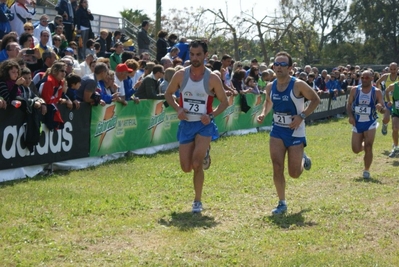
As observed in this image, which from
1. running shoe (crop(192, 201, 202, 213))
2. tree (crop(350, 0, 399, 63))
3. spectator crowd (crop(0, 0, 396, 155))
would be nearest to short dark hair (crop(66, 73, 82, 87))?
spectator crowd (crop(0, 0, 396, 155))

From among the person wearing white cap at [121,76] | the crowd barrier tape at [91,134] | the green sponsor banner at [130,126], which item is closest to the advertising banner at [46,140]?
the crowd barrier tape at [91,134]

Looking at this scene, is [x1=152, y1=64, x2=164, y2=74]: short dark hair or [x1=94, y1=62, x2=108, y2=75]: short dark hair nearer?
[x1=94, y1=62, x2=108, y2=75]: short dark hair

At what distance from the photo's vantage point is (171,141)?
54.4 ft

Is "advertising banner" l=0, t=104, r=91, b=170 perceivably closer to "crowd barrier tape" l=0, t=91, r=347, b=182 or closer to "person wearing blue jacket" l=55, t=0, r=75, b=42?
"crowd barrier tape" l=0, t=91, r=347, b=182

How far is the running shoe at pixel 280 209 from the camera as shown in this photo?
9.07 meters

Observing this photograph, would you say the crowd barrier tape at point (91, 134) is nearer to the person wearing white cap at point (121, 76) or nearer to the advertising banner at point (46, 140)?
the advertising banner at point (46, 140)

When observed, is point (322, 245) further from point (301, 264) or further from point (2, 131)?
point (2, 131)

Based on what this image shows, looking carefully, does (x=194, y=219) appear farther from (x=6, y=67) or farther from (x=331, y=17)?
(x=331, y=17)

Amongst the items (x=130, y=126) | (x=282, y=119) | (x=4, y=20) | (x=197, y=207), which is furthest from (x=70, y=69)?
(x=282, y=119)

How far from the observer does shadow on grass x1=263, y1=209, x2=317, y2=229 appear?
27.8ft

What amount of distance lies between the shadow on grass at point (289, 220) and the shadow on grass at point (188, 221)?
0.75 m

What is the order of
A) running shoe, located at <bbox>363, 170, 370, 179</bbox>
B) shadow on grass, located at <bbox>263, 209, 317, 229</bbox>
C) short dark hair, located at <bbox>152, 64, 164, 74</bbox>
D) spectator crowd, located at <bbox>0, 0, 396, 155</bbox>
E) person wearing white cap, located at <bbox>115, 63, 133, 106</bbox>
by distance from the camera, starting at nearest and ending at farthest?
1. shadow on grass, located at <bbox>263, 209, 317, 229</bbox>
2. spectator crowd, located at <bbox>0, 0, 396, 155</bbox>
3. running shoe, located at <bbox>363, 170, 370, 179</bbox>
4. person wearing white cap, located at <bbox>115, 63, 133, 106</bbox>
5. short dark hair, located at <bbox>152, 64, 164, 74</bbox>

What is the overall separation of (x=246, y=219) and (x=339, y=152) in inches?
332

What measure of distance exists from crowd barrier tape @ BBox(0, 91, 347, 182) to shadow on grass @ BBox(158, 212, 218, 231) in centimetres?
340
